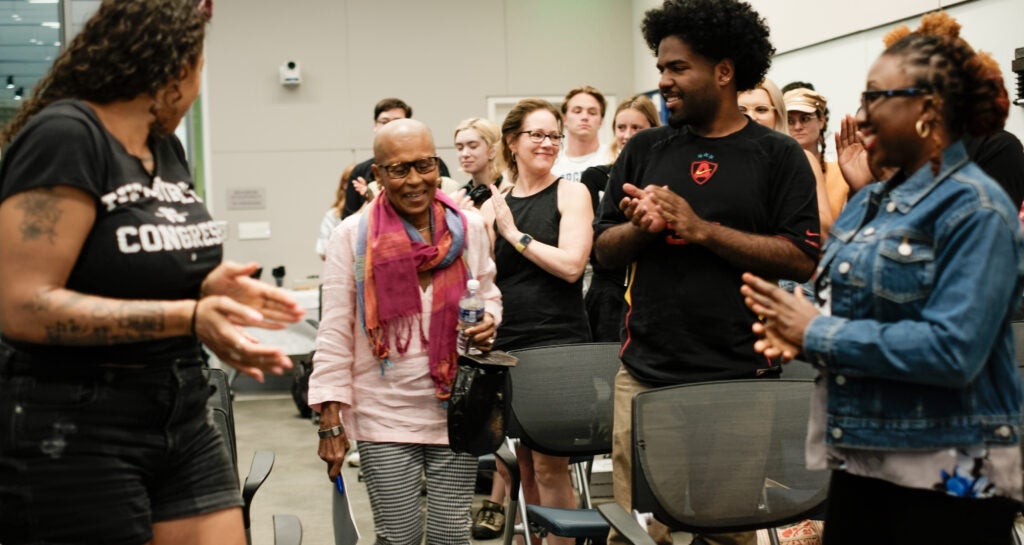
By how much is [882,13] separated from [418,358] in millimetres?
4282

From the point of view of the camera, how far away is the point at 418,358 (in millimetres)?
2832

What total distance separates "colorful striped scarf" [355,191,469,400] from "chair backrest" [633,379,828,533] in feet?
1.96

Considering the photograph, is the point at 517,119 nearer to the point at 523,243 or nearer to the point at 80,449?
the point at 523,243

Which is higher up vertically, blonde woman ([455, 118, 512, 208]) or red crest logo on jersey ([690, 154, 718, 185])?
blonde woman ([455, 118, 512, 208])

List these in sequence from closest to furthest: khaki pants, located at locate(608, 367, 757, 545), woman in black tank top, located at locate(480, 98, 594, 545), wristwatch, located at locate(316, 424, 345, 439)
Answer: khaki pants, located at locate(608, 367, 757, 545) → wristwatch, located at locate(316, 424, 345, 439) → woman in black tank top, located at locate(480, 98, 594, 545)

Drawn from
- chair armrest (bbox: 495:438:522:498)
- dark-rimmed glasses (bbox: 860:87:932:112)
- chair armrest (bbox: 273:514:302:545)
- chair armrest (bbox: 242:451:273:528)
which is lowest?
chair armrest (bbox: 495:438:522:498)

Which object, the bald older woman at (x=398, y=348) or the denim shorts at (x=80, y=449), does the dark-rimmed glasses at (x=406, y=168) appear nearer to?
the bald older woman at (x=398, y=348)

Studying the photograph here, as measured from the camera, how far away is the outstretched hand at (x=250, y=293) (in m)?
1.83

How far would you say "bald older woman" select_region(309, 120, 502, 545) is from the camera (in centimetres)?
279

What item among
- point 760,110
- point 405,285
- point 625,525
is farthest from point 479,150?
point 625,525

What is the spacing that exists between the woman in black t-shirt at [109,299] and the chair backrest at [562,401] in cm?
149

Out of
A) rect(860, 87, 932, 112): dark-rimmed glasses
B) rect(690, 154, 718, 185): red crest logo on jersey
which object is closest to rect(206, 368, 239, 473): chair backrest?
rect(690, 154, 718, 185): red crest logo on jersey

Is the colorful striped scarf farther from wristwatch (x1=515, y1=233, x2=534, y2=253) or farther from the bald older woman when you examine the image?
wristwatch (x1=515, y1=233, x2=534, y2=253)

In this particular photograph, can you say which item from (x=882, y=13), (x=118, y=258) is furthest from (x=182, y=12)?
(x=882, y=13)
